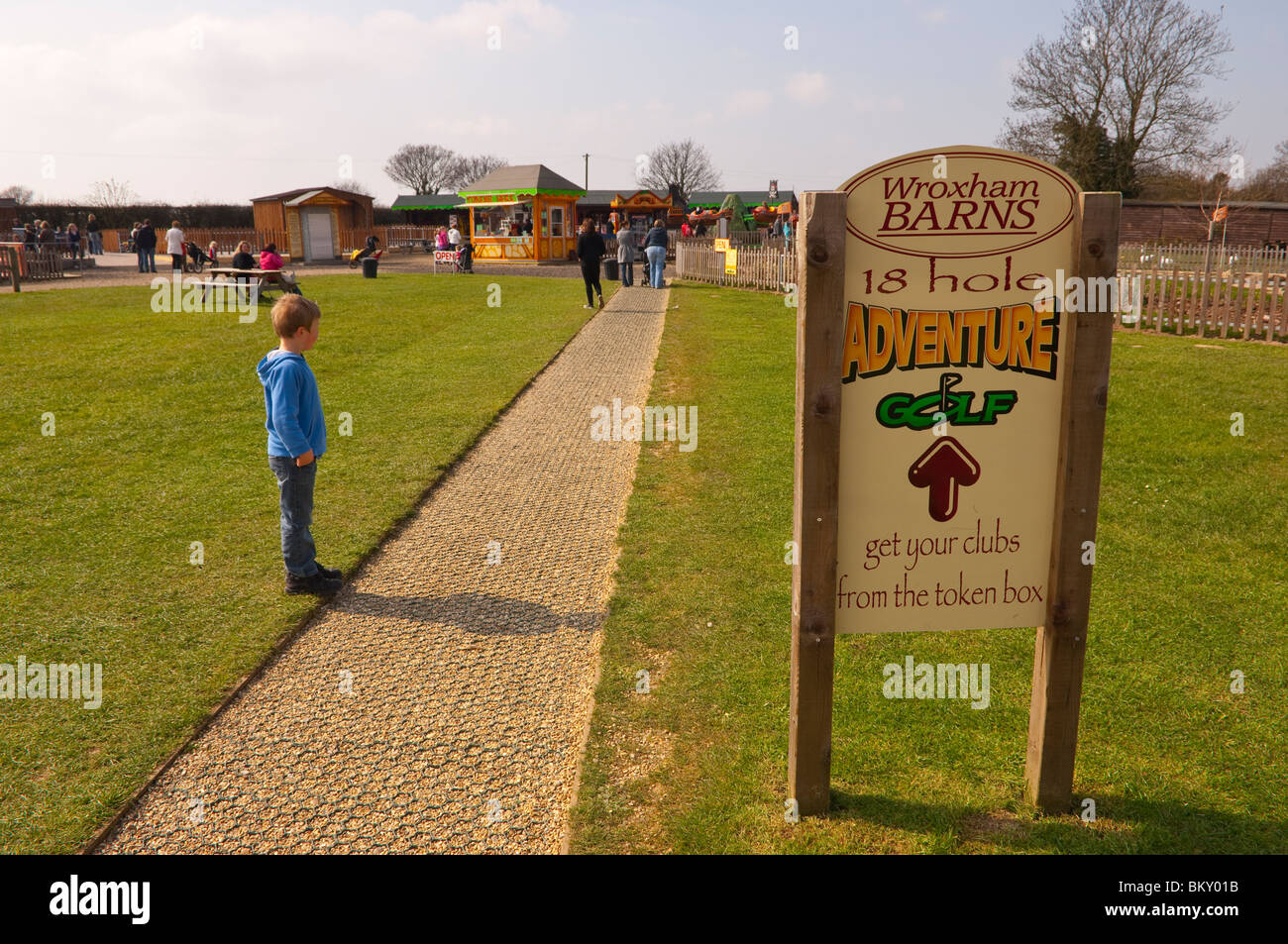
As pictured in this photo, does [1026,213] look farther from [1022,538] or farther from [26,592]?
[26,592]

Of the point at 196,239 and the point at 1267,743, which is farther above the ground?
the point at 196,239

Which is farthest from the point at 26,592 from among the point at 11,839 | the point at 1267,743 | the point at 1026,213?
the point at 1267,743

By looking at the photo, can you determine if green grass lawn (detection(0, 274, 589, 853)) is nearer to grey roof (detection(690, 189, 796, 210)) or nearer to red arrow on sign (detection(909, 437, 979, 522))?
red arrow on sign (detection(909, 437, 979, 522))

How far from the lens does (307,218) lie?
129 ft

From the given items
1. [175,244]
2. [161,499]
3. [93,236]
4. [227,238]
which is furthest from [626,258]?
[93,236]

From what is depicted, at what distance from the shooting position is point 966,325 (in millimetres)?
3361

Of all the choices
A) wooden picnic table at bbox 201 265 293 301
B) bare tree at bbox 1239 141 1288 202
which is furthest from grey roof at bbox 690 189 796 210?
wooden picnic table at bbox 201 265 293 301

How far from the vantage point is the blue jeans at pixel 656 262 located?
2555 centimetres

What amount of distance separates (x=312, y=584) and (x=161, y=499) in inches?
105

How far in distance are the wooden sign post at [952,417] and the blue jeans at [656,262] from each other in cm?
2284

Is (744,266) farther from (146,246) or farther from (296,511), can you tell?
(296,511)

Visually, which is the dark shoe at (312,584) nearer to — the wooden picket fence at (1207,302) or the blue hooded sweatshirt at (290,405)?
the blue hooded sweatshirt at (290,405)

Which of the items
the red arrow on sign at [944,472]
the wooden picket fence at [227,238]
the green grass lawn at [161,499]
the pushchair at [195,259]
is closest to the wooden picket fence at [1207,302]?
the green grass lawn at [161,499]
